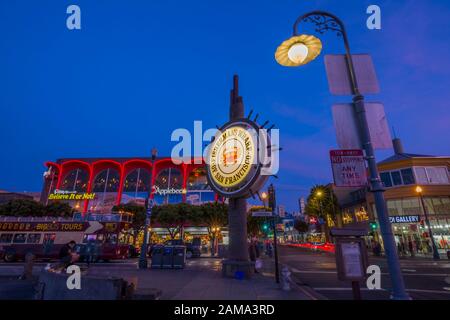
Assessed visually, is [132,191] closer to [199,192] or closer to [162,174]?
[162,174]

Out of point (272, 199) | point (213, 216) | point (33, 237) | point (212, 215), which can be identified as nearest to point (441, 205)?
point (272, 199)

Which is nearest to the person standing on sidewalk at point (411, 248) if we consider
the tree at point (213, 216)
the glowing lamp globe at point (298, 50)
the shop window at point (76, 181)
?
the tree at point (213, 216)

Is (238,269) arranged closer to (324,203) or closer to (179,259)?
(179,259)

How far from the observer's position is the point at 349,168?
16.0ft

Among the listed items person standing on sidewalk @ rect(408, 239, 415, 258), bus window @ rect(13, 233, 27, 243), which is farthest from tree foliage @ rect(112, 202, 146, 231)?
person standing on sidewalk @ rect(408, 239, 415, 258)

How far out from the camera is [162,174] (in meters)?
60.1

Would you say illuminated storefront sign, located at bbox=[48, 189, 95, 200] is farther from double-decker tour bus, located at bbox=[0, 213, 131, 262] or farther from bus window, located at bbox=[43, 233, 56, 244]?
bus window, located at bbox=[43, 233, 56, 244]

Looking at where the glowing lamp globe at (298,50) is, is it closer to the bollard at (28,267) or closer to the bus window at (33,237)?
the bollard at (28,267)

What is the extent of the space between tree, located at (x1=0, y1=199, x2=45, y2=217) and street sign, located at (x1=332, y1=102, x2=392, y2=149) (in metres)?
48.9

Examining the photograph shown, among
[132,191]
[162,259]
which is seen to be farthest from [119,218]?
[132,191]

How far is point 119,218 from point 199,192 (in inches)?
1033

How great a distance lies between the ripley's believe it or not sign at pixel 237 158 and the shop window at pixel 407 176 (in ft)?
101

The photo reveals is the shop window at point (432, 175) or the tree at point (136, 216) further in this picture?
the tree at point (136, 216)

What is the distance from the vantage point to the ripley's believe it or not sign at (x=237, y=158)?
12.2m
